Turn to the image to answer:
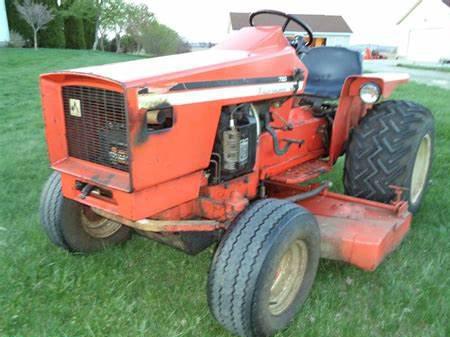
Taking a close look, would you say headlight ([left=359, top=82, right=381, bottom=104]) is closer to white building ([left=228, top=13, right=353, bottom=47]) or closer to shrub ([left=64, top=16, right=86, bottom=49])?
shrub ([left=64, top=16, right=86, bottom=49])

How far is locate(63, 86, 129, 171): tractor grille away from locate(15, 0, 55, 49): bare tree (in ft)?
71.5

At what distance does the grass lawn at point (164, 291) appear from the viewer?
8.36ft

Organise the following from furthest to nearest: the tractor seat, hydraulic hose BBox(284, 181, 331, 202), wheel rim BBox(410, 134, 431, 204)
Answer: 1. wheel rim BBox(410, 134, 431, 204)
2. the tractor seat
3. hydraulic hose BBox(284, 181, 331, 202)

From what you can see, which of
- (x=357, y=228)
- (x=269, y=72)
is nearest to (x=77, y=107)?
(x=269, y=72)

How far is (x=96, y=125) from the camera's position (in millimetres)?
2285

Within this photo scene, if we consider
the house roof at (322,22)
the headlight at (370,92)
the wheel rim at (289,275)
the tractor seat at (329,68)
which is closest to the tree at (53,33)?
the house roof at (322,22)

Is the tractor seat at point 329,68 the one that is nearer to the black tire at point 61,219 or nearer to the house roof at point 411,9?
the black tire at point 61,219

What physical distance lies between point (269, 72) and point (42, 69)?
13706 mm

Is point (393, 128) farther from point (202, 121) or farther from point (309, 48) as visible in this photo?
point (202, 121)

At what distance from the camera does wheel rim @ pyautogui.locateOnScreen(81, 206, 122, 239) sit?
3.19 meters

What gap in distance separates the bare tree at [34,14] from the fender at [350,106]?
21218mm

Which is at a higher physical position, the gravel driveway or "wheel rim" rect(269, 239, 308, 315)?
"wheel rim" rect(269, 239, 308, 315)

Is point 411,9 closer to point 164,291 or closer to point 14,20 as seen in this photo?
point 14,20

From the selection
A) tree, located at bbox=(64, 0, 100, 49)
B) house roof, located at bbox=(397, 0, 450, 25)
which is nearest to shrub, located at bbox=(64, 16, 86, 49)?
tree, located at bbox=(64, 0, 100, 49)
